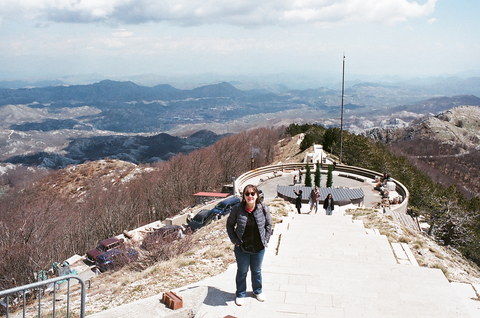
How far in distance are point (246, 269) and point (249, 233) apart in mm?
770

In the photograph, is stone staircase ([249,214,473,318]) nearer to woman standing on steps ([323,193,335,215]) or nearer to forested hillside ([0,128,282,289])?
woman standing on steps ([323,193,335,215])

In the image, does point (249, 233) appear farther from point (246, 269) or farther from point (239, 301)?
point (239, 301)

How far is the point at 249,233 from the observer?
649 centimetres

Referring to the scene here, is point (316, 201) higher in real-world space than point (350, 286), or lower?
lower

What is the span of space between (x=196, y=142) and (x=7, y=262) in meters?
178

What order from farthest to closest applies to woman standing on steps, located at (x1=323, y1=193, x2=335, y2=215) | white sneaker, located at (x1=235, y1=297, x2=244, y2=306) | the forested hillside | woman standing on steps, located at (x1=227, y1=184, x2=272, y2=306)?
the forested hillside < woman standing on steps, located at (x1=323, y1=193, x2=335, y2=215) < white sneaker, located at (x1=235, y1=297, x2=244, y2=306) < woman standing on steps, located at (x1=227, y1=184, x2=272, y2=306)

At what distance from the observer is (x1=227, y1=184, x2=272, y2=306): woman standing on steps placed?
21.1ft

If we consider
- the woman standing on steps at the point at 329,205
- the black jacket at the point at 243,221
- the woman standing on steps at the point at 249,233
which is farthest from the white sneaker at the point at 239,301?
the woman standing on steps at the point at 329,205

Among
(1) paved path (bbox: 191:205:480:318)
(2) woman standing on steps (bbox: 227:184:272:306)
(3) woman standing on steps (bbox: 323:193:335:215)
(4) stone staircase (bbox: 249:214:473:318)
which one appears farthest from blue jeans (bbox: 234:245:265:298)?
(3) woman standing on steps (bbox: 323:193:335:215)

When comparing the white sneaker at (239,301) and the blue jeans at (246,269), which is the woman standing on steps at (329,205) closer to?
the blue jeans at (246,269)

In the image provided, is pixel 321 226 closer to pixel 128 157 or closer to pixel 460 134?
pixel 128 157

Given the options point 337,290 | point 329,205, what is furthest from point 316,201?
point 337,290

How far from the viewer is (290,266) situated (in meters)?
9.09

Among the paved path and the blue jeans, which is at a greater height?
the blue jeans
